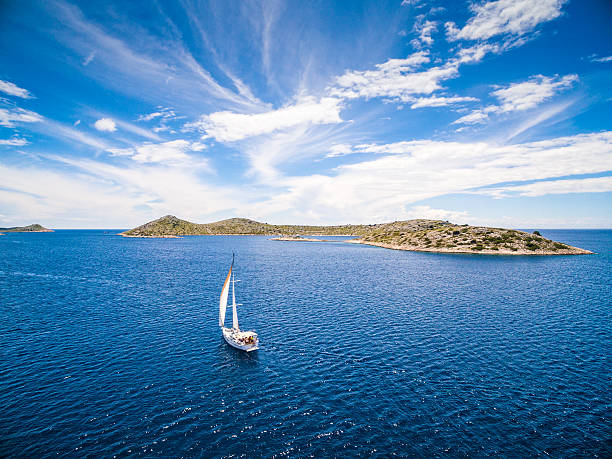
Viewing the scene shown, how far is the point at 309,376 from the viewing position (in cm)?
3875

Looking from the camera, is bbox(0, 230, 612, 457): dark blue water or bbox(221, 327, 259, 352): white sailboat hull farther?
bbox(221, 327, 259, 352): white sailboat hull

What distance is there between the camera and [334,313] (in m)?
64.9

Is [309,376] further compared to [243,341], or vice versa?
[243,341]

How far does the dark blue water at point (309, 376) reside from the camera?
27797 millimetres

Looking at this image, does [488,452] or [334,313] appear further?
[334,313]

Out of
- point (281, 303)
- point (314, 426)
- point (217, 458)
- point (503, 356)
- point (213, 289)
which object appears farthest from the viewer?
point (213, 289)

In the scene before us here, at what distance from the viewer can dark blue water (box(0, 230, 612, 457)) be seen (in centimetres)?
2780

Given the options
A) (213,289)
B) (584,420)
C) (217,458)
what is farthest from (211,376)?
(213,289)

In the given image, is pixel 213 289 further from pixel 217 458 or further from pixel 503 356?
pixel 503 356

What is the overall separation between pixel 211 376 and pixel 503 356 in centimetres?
4172

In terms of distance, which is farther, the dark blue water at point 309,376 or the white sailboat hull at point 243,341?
the white sailboat hull at point 243,341

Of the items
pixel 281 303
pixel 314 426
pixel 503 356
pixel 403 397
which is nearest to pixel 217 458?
pixel 314 426

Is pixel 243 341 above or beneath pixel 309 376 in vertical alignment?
above

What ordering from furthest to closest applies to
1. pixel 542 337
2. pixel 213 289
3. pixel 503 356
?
pixel 213 289, pixel 542 337, pixel 503 356
